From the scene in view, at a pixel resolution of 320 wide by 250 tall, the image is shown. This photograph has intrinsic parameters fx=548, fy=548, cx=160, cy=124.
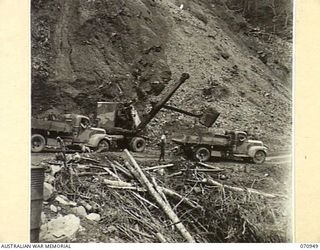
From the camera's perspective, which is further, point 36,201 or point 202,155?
point 202,155

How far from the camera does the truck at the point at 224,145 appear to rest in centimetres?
258

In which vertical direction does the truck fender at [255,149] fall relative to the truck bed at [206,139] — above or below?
below

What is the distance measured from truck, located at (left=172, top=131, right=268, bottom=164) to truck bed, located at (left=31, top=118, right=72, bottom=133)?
1.68 ft

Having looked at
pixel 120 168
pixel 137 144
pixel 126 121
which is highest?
pixel 126 121

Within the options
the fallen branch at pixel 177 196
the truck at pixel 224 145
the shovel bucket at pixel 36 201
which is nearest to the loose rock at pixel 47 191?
the shovel bucket at pixel 36 201

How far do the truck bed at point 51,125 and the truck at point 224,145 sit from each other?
0.51 metres

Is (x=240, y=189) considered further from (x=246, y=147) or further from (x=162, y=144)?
(x=162, y=144)

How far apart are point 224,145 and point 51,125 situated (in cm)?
81

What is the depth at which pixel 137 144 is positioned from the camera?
2.56 m

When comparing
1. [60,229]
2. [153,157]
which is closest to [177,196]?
[153,157]

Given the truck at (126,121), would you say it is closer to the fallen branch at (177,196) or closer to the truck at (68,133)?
the truck at (68,133)

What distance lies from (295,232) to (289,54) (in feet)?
2.75

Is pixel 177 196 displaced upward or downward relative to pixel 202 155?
downward

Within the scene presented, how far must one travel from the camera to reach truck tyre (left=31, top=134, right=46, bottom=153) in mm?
2486
